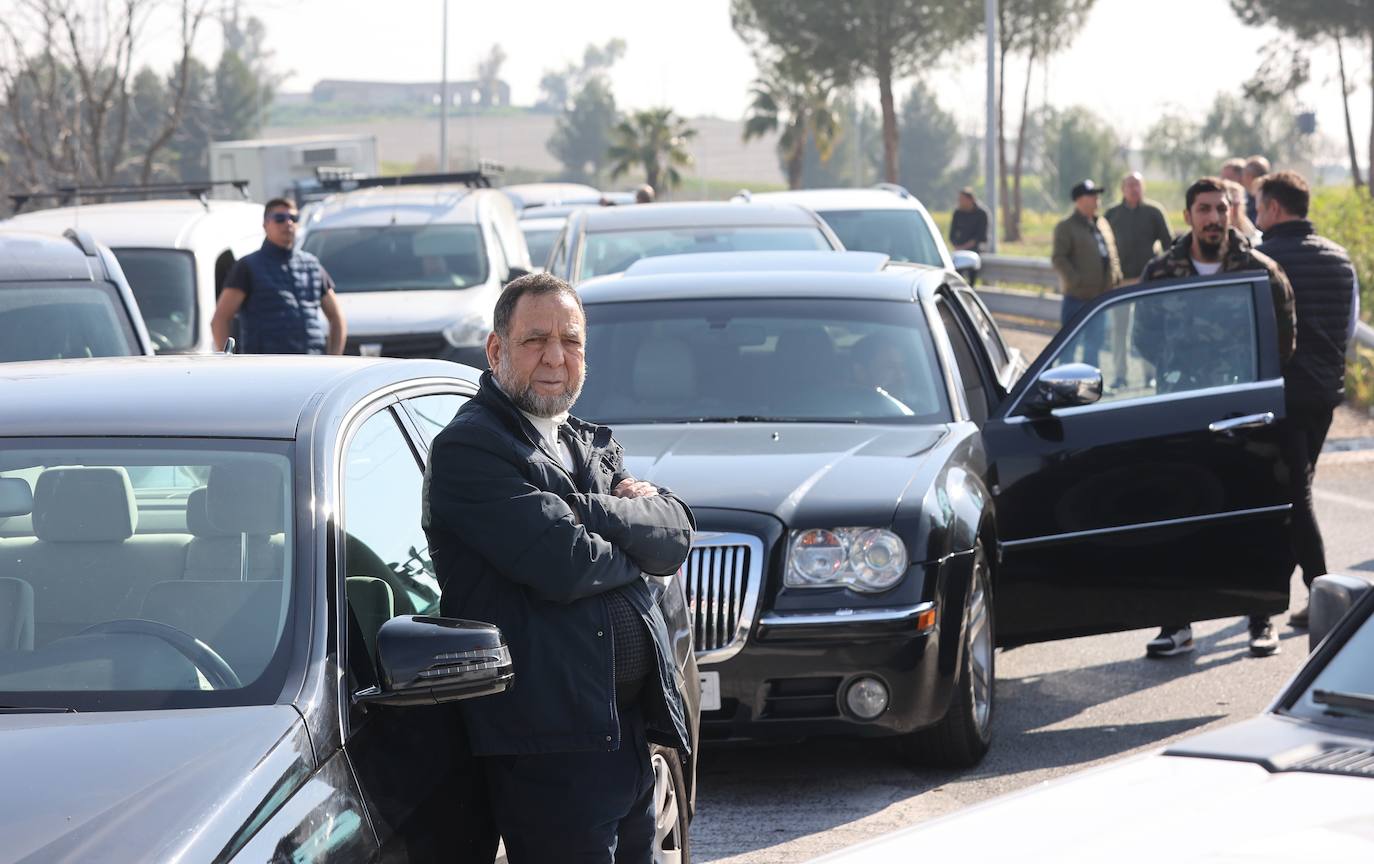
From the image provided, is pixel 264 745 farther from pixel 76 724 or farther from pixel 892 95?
pixel 892 95

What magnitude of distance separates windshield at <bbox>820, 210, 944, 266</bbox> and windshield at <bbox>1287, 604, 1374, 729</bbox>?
12.0m

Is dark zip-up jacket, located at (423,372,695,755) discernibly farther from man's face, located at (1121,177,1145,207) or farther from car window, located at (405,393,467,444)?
man's face, located at (1121,177,1145,207)

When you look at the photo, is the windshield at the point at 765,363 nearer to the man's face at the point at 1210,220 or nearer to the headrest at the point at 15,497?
the man's face at the point at 1210,220

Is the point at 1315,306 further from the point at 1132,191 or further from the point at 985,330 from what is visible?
the point at 1132,191

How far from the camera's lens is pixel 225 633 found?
11.4 ft

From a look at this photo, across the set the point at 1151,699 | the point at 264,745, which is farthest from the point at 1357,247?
the point at 264,745

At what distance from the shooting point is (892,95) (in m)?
56.8

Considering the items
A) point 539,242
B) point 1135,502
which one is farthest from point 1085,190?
point 539,242

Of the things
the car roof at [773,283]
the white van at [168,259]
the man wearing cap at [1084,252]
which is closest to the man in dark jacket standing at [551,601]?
the car roof at [773,283]

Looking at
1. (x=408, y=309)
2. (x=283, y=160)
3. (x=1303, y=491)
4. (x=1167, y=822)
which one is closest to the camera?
(x=1167, y=822)

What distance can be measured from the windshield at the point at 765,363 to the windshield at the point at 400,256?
328 inches

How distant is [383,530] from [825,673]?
2249 millimetres

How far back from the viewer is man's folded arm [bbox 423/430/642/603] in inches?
140

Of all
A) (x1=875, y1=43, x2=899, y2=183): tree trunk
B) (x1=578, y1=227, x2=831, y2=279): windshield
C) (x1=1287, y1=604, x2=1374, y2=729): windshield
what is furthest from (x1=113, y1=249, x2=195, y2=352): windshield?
(x1=875, y1=43, x2=899, y2=183): tree trunk
